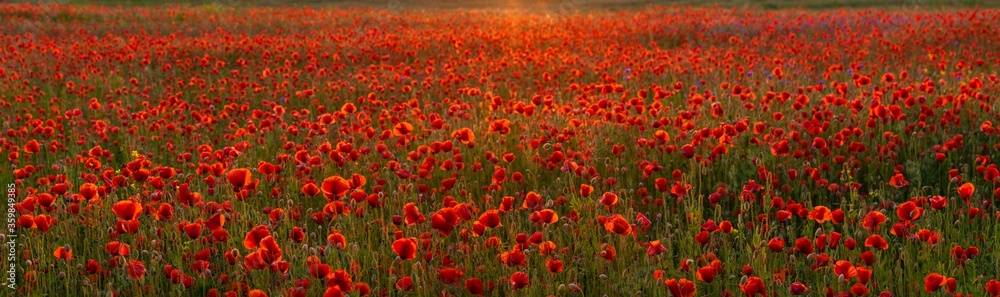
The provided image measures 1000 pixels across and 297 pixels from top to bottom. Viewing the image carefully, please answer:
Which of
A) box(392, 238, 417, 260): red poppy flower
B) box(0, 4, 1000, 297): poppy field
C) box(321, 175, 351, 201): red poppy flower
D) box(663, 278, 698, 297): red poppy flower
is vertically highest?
box(321, 175, 351, 201): red poppy flower

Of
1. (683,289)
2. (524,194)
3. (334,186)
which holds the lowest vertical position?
(524,194)

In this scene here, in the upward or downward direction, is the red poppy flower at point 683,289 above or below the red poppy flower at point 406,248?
below

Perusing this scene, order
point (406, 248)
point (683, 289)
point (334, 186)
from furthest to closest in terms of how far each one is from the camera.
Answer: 1. point (334, 186)
2. point (406, 248)
3. point (683, 289)

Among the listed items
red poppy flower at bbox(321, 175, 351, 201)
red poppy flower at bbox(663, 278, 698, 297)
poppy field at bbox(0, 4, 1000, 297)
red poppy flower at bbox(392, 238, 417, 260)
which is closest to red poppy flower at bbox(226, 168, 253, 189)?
poppy field at bbox(0, 4, 1000, 297)

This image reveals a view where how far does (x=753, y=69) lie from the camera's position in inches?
358

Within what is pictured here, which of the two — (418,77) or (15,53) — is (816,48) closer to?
Answer: (418,77)

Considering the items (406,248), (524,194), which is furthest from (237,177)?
(524,194)

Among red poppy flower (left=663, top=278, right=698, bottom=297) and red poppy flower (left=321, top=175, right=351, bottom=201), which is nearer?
red poppy flower (left=663, top=278, right=698, bottom=297)

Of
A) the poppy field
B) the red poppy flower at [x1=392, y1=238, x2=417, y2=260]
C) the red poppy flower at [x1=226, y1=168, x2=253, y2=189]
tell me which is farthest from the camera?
the red poppy flower at [x1=226, y1=168, x2=253, y2=189]

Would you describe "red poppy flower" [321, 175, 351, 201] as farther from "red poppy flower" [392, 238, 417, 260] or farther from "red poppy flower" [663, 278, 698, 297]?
"red poppy flower" [663, 278, 698, 297]

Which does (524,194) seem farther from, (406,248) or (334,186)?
(406,248)

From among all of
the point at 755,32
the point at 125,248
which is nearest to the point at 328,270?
the point at 125,248

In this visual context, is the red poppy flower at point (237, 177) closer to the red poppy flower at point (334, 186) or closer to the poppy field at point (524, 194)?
the poppy field at point (524, 194)

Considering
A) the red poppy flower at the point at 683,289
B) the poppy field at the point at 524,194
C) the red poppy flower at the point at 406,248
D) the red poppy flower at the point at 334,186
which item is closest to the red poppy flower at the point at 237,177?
the poppy field at the point at 524,194
